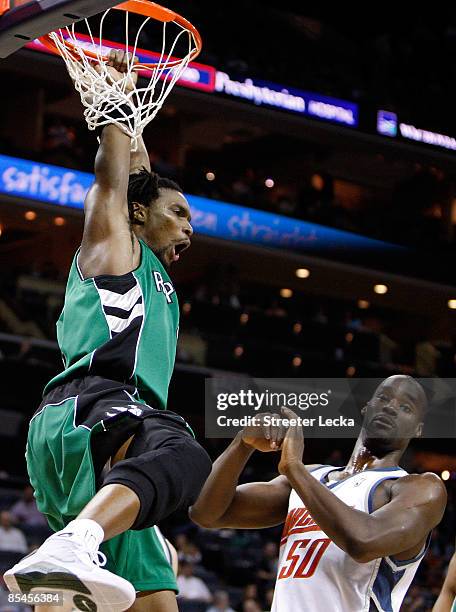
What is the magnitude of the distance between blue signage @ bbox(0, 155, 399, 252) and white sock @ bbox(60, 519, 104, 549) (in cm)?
1231

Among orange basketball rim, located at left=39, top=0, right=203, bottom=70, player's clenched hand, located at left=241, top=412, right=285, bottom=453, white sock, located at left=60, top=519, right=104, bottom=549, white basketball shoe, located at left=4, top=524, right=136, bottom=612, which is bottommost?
white basketball shoe, located at left=4, top=524, right=136, bottom=612

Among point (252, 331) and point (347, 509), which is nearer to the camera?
point (347, 509)

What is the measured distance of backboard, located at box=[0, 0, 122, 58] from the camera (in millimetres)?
3691

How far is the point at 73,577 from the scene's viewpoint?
9.47 feet

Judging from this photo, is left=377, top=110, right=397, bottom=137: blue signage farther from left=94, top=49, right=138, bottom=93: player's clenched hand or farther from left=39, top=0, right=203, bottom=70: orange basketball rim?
left=94, top=49, right=138, bottom=93: player's clenched hand

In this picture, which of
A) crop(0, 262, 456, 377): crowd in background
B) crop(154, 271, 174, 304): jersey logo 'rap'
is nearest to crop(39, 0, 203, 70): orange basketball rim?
crop(154, 271, 174, 304): jersey logo 'rap'

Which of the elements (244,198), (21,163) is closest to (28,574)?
(21,163)

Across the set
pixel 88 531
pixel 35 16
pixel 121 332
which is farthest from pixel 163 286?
pixel 88 531

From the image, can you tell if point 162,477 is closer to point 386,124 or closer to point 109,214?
point 109,214

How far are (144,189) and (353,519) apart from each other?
4.74 ft

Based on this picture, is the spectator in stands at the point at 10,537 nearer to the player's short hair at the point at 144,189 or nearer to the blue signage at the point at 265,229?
the blue signage at the point at 265,229

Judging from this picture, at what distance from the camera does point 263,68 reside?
57.6 feet

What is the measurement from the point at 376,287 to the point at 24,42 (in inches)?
627

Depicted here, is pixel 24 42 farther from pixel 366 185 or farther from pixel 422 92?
pixel 366 185
